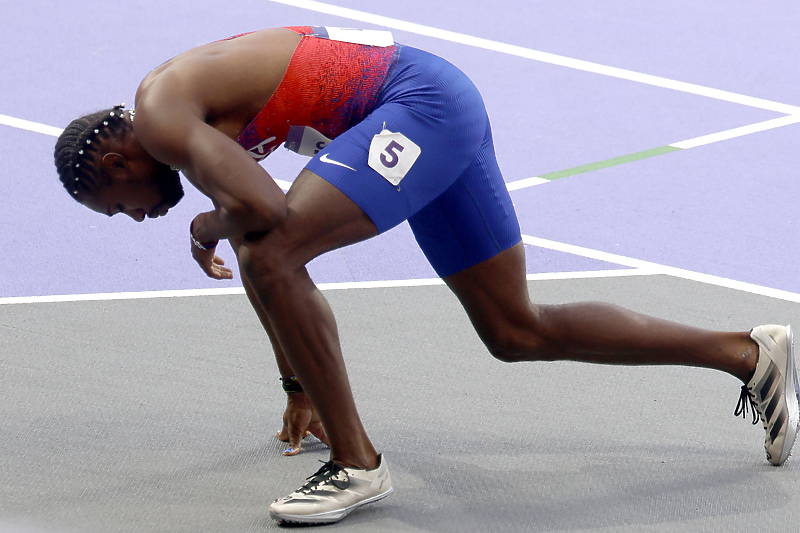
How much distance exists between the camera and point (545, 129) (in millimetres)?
6797

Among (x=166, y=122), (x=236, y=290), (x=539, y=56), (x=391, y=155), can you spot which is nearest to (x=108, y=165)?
(x=166, y=122)

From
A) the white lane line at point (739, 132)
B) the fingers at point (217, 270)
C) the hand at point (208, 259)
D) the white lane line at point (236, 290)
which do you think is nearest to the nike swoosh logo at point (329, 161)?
the hand at point (208, 259)

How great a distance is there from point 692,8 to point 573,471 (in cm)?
677

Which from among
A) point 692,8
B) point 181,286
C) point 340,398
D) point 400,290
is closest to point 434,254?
point 340,398

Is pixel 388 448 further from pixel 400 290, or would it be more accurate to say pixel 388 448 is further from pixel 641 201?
pixel 641 201

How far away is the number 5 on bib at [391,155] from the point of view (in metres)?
2.82

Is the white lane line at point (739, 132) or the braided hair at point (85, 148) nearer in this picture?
the braided hair at point (85, 148)

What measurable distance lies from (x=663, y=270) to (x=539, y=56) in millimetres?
3584

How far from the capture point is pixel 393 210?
2863mm

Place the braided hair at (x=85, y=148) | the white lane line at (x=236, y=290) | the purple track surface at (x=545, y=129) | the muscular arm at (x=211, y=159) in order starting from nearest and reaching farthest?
the muscular arm at (x=211, y=159), the braided hair at (x=85, y=148), the white lane line at (x=236, y=290), the purple track surface at (x=545, y=129)

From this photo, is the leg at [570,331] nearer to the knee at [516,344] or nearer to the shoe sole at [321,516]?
the knee at [516,344]

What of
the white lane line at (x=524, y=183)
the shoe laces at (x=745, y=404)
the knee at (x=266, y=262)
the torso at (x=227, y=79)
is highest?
the torso at (x=227, y=79)

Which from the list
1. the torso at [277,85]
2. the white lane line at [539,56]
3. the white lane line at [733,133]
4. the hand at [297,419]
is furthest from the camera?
the white lane line at [539,56]

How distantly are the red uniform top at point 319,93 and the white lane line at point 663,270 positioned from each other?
93.0 inches
